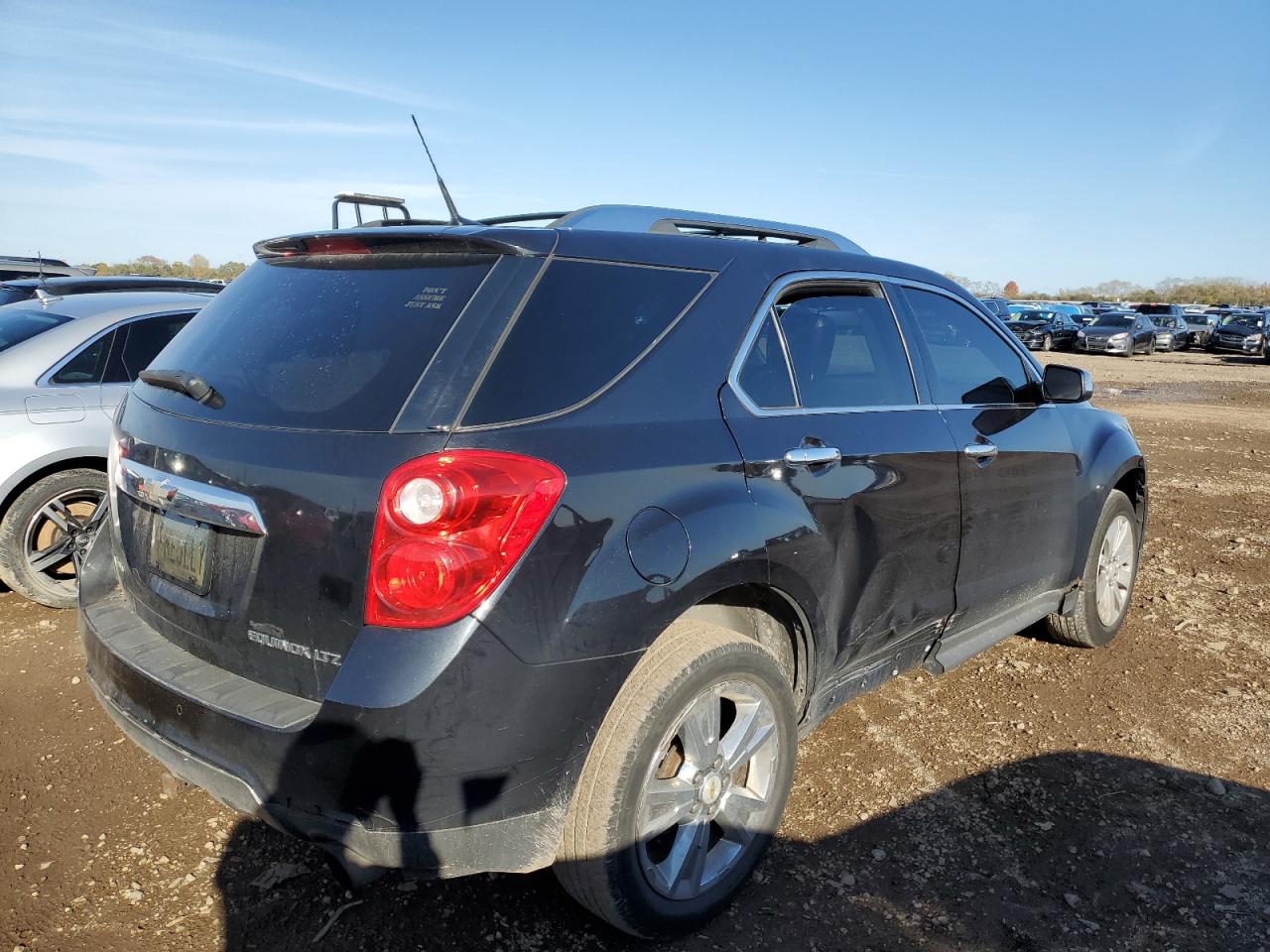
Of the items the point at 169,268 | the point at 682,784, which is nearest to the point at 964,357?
the point at 682,784

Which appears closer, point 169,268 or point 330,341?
point 330,341

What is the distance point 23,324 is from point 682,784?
461 centimetres

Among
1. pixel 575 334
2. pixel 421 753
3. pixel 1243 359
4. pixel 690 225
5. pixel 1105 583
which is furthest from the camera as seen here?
pixel 1243 359

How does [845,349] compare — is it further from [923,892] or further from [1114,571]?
[1114,571]

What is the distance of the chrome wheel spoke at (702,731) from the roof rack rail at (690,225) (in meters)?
1.32

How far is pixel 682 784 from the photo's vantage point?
93.3 inches

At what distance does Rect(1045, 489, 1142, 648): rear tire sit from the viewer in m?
4.30

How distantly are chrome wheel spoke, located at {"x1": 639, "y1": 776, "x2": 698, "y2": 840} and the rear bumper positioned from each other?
0.81ft

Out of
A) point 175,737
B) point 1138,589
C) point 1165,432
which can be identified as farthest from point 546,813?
point 1165,432

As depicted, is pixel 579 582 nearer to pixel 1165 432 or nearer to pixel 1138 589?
pixel 1138 589

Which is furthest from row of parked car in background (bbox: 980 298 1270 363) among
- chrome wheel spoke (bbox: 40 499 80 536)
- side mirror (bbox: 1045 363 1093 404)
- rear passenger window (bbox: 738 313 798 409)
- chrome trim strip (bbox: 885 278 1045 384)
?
rear passenger window (bbox: 738 313 798 409)

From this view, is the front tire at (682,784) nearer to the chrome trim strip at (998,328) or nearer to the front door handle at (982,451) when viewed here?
the front door handle at (982,451)

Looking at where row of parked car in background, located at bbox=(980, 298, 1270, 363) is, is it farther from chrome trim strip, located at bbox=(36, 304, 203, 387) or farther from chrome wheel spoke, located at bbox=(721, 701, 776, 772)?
chrome wheel spoke, located at bbox=(721, 701, 776, 772)

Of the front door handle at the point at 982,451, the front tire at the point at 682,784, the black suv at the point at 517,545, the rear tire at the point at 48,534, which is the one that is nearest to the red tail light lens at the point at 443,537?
the black suv at the point at 517,545
